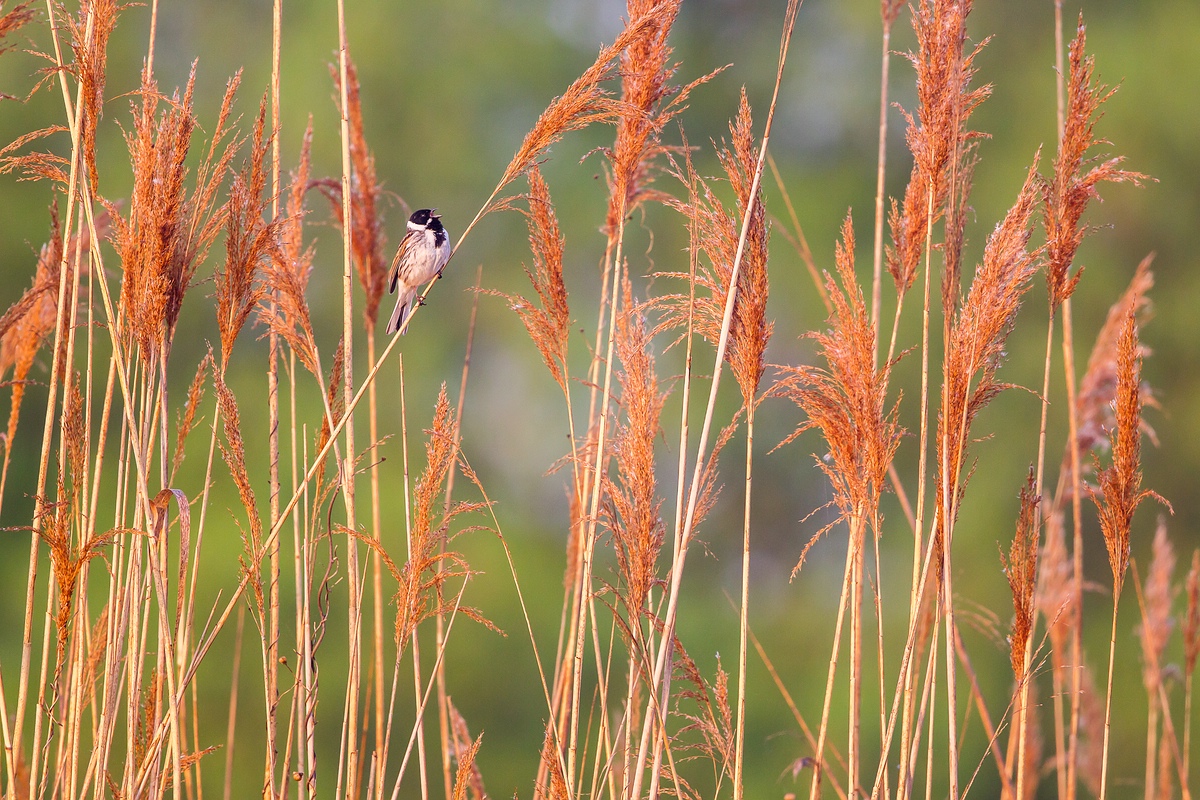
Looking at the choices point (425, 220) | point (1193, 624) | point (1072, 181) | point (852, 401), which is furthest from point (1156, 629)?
point (425, 220)

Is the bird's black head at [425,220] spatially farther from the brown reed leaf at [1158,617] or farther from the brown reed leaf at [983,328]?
the brown reed leaf at [1158,617]

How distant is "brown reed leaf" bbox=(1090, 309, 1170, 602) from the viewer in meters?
2.23

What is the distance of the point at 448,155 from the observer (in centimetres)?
1037

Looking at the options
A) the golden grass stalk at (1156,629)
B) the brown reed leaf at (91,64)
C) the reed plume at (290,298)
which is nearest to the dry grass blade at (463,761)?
the reed plume at (290,298)

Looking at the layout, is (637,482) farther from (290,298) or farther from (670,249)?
(670,249)

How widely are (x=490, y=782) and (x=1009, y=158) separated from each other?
23.3ft

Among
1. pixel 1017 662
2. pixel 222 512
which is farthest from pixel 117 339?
pixel 222 512

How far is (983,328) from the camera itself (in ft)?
6.97

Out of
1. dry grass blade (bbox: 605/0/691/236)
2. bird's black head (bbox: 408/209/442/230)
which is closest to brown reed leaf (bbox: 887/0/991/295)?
dry grass blade (bbox: 605/0/691/236)

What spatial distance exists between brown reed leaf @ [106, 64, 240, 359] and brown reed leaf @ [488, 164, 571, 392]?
679 millimetres

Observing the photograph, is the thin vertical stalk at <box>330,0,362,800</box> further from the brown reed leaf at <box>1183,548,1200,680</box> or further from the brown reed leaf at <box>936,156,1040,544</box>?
the brown reed leaf at <box>1183,548,1200,680</box>

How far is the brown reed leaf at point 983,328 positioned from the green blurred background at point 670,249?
19.5ft

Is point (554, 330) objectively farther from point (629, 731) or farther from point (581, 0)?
point (581, 0)

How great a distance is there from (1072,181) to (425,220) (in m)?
2.79
